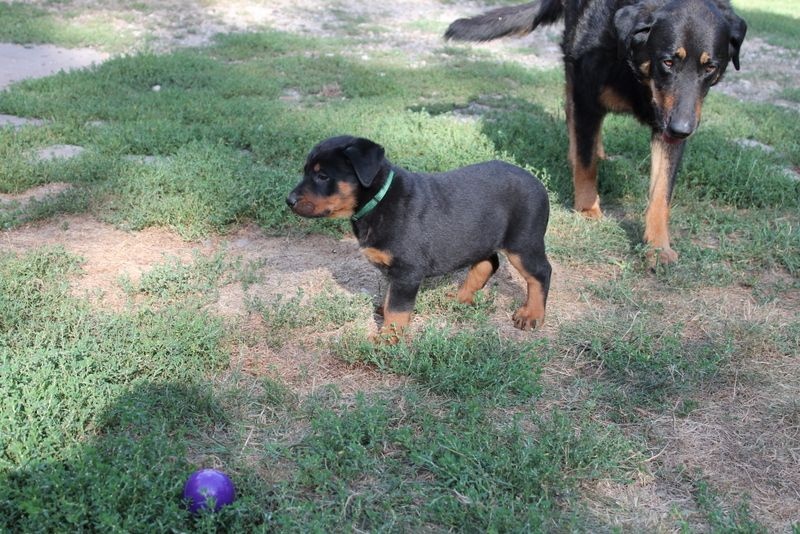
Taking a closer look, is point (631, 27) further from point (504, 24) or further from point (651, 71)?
point (504, 24)

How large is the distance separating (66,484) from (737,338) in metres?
3.38

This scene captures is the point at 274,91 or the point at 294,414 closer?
the point at 294,414

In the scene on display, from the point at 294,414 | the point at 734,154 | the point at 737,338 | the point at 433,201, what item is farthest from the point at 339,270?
the point at 734,154

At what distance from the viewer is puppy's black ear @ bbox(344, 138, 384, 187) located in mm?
3717

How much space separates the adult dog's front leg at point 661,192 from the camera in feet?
16.8

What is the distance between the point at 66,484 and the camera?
107 inches

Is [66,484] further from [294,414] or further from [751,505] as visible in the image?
[751,505]

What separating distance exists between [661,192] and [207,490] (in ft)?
12.5

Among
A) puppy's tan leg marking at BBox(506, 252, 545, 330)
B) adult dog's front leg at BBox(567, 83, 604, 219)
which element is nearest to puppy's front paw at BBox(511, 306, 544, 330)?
puppy's tan leg marking at BBox(506, 252, 545, 330)

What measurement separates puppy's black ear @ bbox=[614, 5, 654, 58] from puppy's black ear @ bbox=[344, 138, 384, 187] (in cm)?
220

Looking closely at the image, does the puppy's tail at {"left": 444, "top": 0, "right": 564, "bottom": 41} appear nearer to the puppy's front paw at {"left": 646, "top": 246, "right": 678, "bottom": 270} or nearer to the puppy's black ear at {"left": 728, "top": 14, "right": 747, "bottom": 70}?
the puppy's black ear at {"left": 728, "top": 14, "right": 747, "bottom": 70}

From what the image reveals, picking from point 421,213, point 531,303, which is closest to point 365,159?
point 421,213

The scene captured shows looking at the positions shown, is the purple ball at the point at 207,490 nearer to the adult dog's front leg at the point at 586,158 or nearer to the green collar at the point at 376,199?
the green collar at the point at 376,199

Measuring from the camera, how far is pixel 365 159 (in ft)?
12.3
